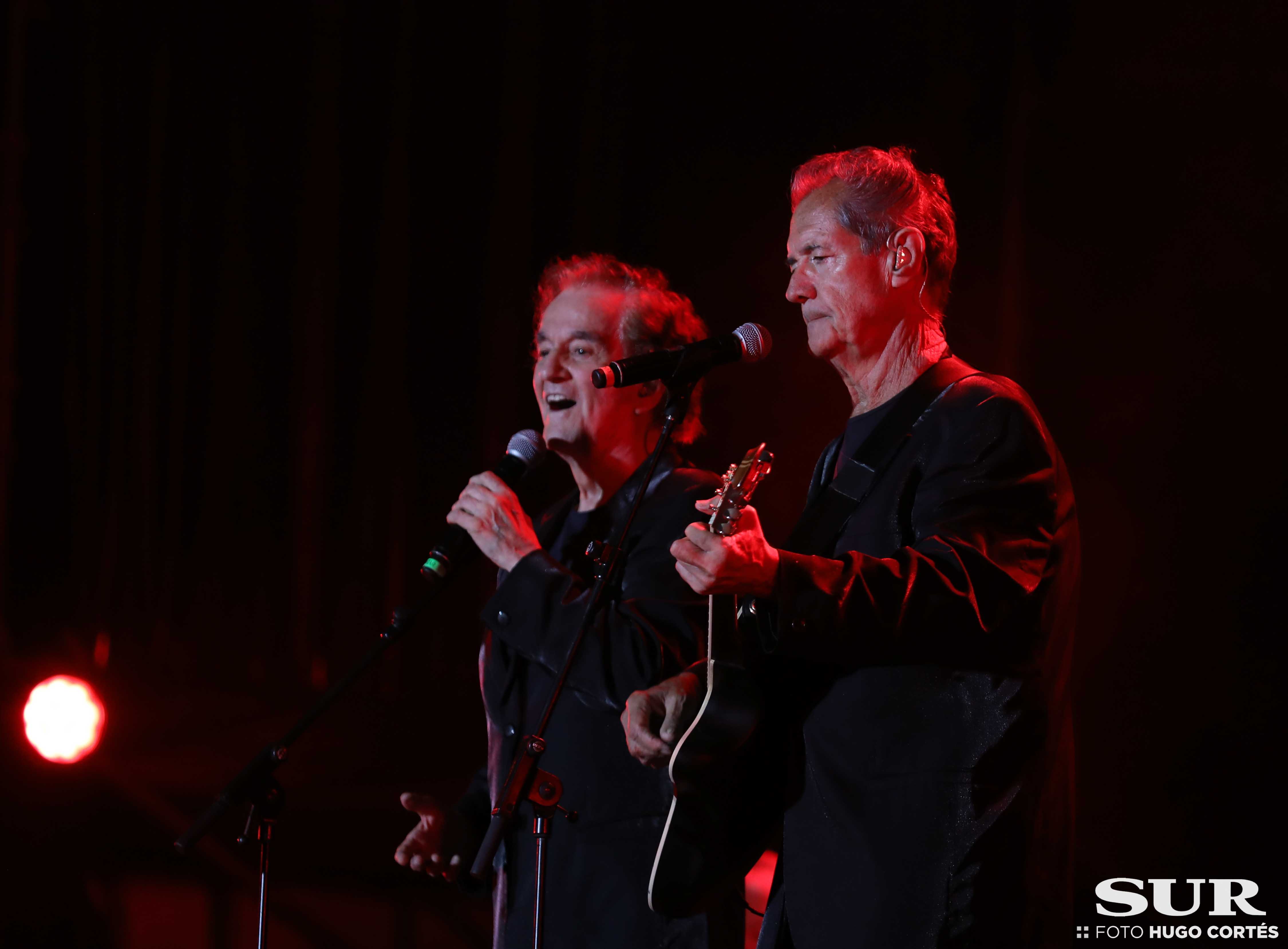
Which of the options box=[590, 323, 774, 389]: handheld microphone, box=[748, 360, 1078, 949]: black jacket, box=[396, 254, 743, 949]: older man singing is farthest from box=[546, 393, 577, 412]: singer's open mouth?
box=[748, 360, 1078, 949]: black jacket

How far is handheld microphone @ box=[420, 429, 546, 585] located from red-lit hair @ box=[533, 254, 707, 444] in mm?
299

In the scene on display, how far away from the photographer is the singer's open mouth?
224cm

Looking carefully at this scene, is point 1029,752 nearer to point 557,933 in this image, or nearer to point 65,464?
point 557,933

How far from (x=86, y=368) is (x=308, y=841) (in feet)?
7.47

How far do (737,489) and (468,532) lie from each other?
0.81 meters

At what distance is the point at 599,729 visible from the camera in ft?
6.20

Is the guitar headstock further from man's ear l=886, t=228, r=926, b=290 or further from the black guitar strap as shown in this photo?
man's ear l=886, t=228, r=926, b=290

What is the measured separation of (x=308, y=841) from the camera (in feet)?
9.30

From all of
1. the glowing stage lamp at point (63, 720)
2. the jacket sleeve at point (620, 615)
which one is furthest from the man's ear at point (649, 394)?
the glowing stage lamp at point (63, 720)

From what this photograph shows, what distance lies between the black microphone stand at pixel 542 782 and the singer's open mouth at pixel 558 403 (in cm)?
60

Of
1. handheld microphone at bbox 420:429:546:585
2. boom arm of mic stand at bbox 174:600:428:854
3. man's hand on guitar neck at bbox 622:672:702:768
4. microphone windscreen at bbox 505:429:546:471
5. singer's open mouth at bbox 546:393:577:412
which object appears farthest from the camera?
singer's open mouth at bbox 546:393:577:412

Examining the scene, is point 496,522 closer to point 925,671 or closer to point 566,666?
point 566,666

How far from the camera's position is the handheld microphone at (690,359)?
167 centimetres

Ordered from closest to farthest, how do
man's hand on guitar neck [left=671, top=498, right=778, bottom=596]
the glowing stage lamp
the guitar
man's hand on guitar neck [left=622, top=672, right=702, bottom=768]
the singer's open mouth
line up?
man's hand on guitar neck [left=671, top=498, right=778, bottom=596]
the guitar
man's hand on guitar neck [left=622, top=672, right=702, bottom=768]
the singer's open mouth
the glowing stage lamp
